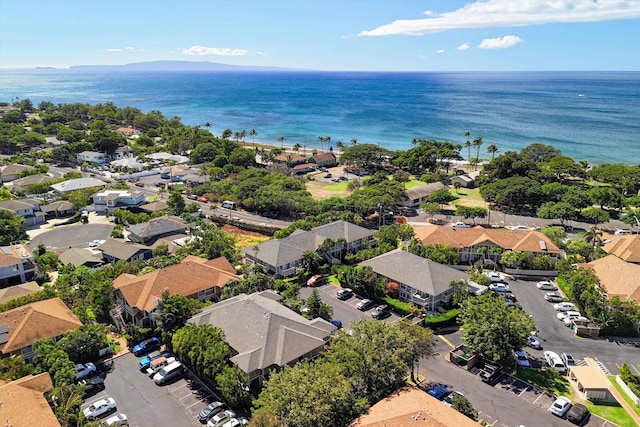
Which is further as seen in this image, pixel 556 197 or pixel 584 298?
pixel 556 197

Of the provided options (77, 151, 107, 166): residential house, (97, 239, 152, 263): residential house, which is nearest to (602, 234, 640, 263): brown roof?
(97, 239, 152, 263): residential house

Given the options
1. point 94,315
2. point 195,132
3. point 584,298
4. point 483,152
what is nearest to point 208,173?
point 195,132

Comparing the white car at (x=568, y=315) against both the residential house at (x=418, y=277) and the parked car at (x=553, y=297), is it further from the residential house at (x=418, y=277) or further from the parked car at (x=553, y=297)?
the residential house at (x=418, y=277)

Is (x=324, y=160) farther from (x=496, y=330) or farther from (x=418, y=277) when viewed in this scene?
(x=496, y=330)

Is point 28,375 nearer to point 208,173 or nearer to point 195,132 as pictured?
point 208,173

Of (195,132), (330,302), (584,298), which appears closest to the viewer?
(584,298)

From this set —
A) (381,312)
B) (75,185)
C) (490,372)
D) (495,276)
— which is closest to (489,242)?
(495,276)

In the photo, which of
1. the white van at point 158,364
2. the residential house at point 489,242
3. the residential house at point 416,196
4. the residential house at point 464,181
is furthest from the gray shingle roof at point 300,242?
the residential house at point 464,181
